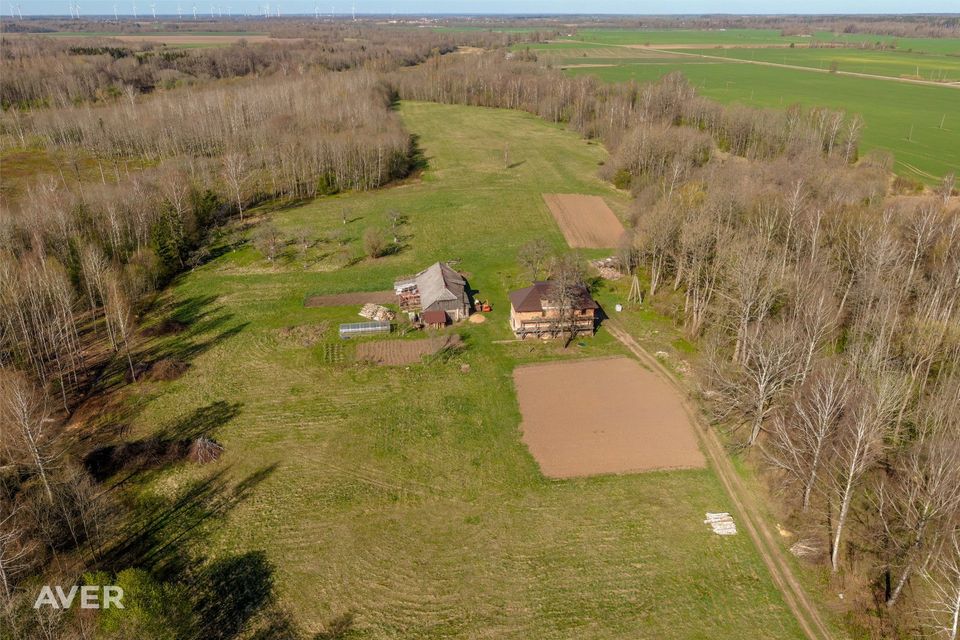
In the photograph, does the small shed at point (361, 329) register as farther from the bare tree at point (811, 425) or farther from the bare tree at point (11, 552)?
the bare tree at point (811, 425)

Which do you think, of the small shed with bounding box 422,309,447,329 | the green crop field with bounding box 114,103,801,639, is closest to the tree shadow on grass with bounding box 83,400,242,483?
the green crop field with bounding box 114,103,801,639

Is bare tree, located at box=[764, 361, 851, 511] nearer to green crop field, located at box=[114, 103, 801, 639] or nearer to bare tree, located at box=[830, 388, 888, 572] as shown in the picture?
bare tree, located at box=[830, 388, 888, 572]

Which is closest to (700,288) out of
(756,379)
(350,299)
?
(756,379)

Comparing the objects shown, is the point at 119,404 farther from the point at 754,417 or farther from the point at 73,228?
the point at 754,417

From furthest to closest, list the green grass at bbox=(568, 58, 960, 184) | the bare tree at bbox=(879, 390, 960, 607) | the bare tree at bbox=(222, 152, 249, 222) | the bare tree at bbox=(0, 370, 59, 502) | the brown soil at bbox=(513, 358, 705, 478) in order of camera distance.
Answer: the green grass at bbox=(568, 58, 960, 184) → the bare tree at bbox=(222, 152, 249, 222) → the brown soil at bbox=(513, 358, 705, 478) → the bare tree at bbox=(0, 370, 59, 502) → the bare tree at bbox=(879, 390, 960, 607)

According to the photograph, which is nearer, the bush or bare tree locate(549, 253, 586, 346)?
bare tree locate(549, 253, 586, 346)

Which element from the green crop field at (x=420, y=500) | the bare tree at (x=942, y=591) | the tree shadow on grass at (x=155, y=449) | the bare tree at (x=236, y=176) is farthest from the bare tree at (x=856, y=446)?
the bare tree at (x=236, y=176)
